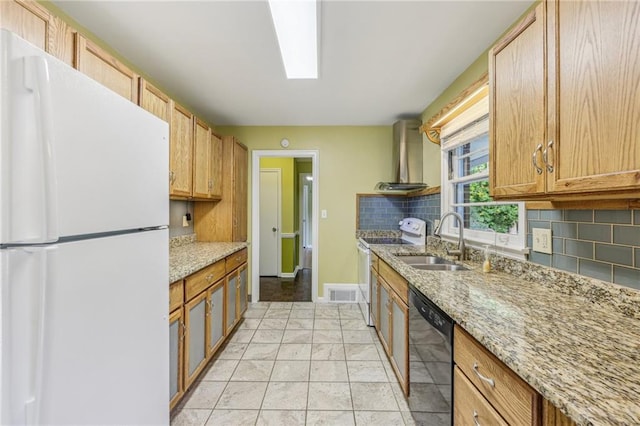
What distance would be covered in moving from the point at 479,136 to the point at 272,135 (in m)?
2.51

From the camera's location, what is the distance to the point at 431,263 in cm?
218

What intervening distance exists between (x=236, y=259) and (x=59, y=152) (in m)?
2.05

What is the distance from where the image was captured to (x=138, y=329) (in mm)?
1017

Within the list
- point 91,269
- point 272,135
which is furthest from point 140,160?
point 272,135

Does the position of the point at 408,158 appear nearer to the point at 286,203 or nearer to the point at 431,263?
the point at 431,263

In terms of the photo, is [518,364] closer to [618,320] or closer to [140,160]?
[618,320]

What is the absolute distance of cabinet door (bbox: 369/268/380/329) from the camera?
252cm

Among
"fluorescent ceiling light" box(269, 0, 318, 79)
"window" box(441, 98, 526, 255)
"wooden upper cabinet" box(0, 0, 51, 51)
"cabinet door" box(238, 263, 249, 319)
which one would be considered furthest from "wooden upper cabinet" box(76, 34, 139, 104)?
"window" box(441, 98, 526, 255)

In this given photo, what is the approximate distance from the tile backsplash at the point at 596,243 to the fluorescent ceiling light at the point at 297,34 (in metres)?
1.69

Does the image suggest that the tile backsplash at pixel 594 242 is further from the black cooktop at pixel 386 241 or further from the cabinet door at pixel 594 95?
the black cooktop at pixel 386 241

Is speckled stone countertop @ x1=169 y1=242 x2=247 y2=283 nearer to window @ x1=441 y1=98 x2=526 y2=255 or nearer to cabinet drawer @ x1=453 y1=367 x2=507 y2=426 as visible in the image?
cabinet drawer @ x1=453 y1=367 x2=507 y2=426

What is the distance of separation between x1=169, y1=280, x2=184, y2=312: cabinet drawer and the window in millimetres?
1978

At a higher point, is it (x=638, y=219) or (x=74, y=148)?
(x=74, y=148)

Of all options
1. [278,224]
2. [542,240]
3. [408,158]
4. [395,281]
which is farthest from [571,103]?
[278,224]
